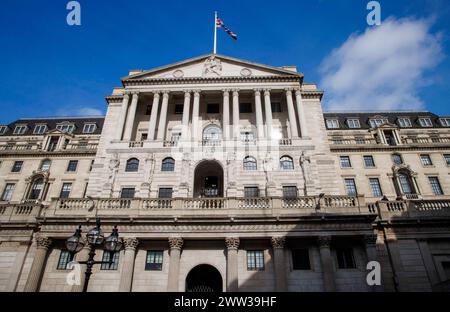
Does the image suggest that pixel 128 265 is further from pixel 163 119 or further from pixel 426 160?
pixel 426 160

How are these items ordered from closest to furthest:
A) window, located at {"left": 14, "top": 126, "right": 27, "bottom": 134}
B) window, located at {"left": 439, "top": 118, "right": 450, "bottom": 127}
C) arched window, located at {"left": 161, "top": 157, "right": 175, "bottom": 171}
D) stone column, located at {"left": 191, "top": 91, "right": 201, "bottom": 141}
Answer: arched window, located at {"left": 161, "top": 157, "right": 175, "bottom": 171} → stone column, located at {"left": 191, "top": 91, "right": 201, "bottom": 141} → window, located at {"left": 439, "top": 118, "right": 450, "bottom": 127} → window, located at {"left": 14, "top": 126, "right": 27, "bottom": 134}

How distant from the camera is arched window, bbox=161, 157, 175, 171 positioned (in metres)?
29.7

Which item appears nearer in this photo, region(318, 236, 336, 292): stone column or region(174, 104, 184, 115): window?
region(318, 236, 336, 292): stone column

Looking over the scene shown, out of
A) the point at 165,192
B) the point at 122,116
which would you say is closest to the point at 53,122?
the point at 122,116

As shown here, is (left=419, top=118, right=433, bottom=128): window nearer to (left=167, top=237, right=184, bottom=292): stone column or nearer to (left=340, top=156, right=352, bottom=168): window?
(left=340, top=156, right=352, bottom=168): window

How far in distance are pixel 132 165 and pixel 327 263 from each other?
2039 cm

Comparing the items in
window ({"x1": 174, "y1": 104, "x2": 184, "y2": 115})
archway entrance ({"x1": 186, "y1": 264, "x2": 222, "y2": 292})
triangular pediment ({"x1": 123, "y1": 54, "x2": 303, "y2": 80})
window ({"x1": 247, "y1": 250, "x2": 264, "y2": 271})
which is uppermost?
triangular pediment ({"x1": 123, "y1": 54, "x2": 303, "y2": 80})

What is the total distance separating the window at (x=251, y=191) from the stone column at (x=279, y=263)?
655 centimetres

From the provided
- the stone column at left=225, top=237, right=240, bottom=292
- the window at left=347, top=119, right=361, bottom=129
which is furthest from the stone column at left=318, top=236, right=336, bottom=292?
the window at left=347, top=119, right=361, bottom=129

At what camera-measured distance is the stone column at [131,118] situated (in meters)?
32.2

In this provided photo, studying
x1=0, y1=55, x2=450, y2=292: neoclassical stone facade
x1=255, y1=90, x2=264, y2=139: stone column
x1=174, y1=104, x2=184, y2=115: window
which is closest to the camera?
x1=0, y1=55, x2=450, y2=292: neoclassical stone facade

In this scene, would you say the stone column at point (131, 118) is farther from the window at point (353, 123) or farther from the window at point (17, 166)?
the window at point (353, 123)

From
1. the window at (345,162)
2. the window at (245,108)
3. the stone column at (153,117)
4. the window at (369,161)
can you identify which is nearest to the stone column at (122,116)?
the stone column at (153,117)

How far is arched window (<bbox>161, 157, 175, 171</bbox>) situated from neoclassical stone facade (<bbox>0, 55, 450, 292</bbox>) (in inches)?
13.0
